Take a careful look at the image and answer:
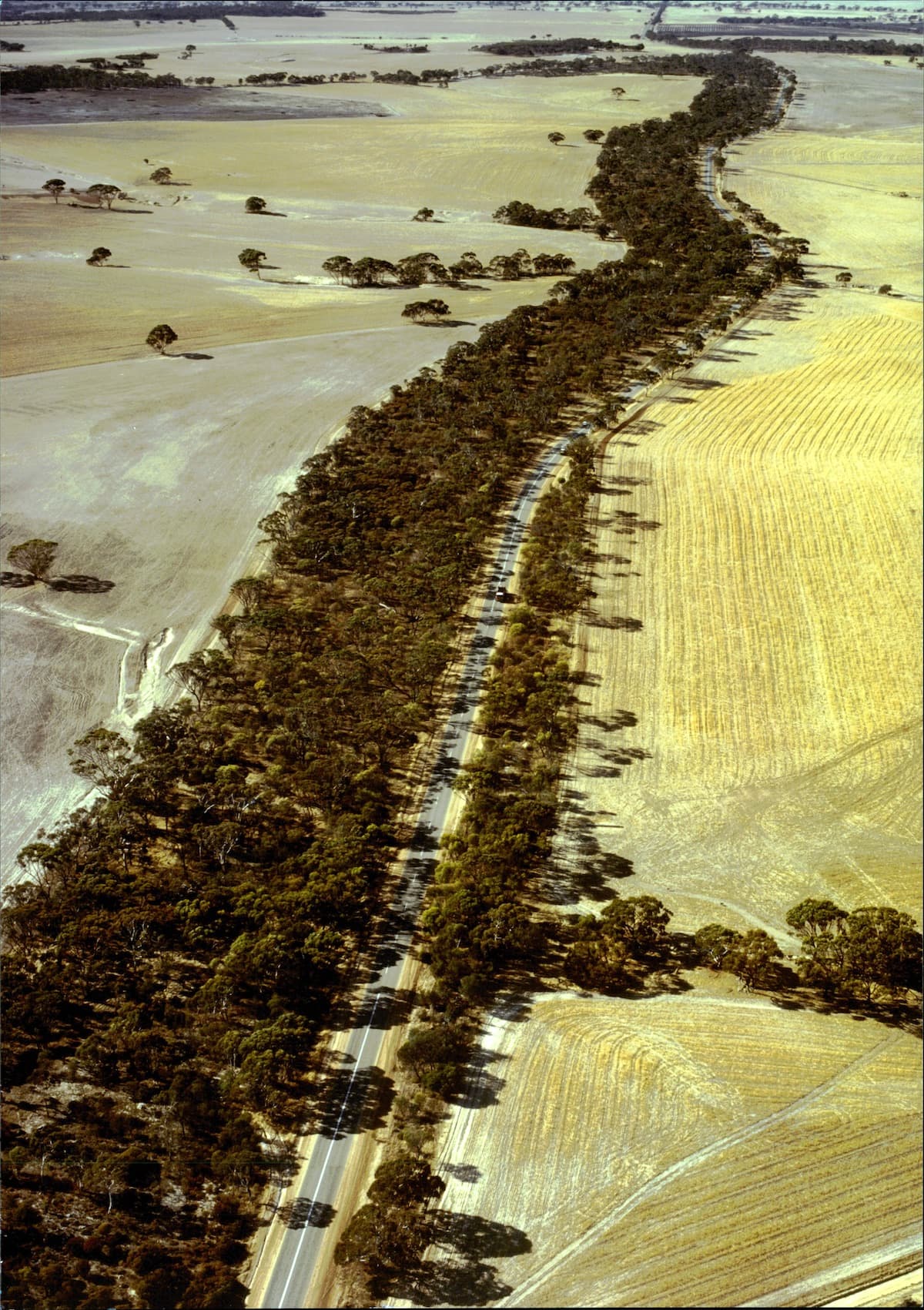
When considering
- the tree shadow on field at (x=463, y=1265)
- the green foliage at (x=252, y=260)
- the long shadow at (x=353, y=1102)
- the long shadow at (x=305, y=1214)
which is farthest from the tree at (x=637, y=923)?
the green foliage at (x=252, y=260)

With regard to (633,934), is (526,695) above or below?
above

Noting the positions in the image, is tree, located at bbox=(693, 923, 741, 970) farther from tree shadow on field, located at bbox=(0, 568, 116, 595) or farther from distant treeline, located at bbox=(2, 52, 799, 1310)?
tree shadow on field, located at bbox=(0, 568, 116, 595)

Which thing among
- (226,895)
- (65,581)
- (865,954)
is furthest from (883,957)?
(65,581)

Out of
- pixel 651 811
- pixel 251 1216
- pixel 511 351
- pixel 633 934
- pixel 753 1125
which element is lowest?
pixel 251 1216

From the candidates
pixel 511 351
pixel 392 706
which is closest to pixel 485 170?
pixel 511 351

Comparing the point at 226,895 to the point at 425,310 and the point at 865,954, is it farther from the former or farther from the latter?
the point at 425,310

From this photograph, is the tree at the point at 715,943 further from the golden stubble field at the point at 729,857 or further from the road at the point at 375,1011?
the road at the point at 375,1011

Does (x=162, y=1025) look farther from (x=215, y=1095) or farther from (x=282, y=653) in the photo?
(x=282, y=653)

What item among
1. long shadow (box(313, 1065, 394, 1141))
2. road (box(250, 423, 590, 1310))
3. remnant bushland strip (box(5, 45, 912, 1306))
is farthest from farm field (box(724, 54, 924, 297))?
long shadow (box(313, 1065, 394, 1141))
